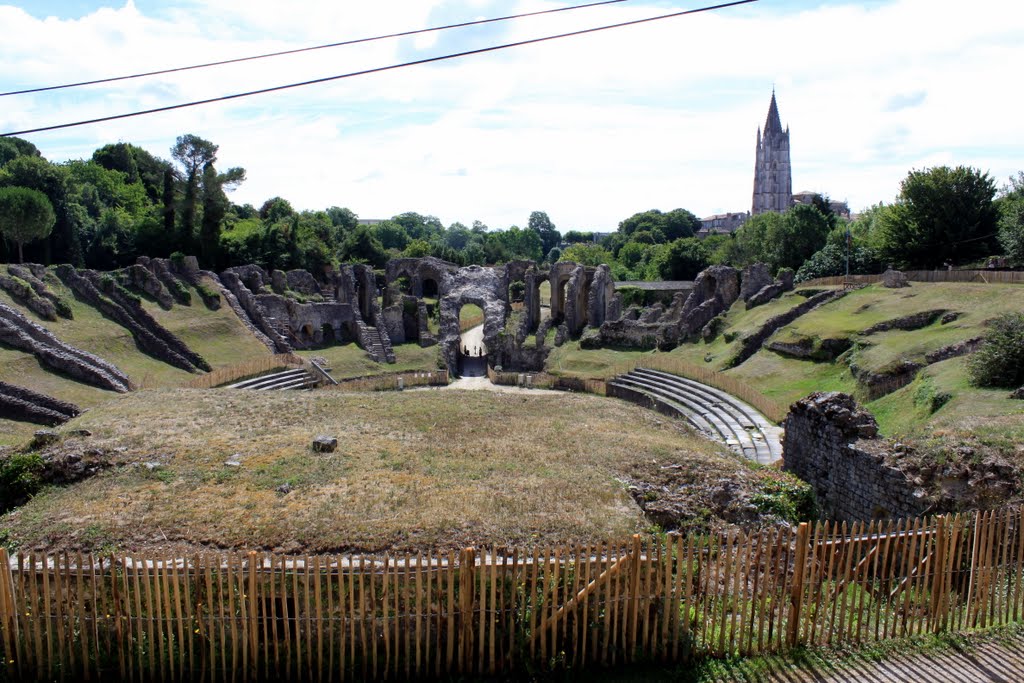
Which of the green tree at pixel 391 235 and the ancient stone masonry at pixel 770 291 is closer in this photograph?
the ancient stone masonry at pixel 770 291

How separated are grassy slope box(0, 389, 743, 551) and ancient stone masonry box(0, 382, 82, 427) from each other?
1738 millimetres

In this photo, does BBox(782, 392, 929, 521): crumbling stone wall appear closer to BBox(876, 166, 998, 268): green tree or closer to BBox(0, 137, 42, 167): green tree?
BBox(876, 166, 998, 268): green tree

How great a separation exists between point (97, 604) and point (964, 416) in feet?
64.6

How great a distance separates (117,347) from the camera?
3647cm

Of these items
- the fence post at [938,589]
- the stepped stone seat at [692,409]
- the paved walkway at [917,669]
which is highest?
the fence post at [938,589]

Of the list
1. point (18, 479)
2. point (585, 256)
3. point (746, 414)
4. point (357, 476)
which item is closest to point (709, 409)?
point (746, 414)

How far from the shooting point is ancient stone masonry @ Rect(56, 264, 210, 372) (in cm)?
3803

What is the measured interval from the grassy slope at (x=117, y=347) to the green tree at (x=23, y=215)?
8.72 m

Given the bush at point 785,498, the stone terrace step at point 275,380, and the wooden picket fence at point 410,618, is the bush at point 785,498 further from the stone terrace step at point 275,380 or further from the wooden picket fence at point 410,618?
the stone terrace step at point 275,380

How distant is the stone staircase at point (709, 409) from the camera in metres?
24.7

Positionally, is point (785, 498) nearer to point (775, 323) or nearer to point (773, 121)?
point (775, 323)

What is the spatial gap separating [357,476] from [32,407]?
16.8 metres

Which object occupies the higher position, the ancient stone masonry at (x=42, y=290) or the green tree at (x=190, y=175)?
the green tree at (x=190, y=175)

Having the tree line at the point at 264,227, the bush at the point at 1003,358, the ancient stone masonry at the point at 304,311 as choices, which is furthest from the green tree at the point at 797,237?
the bush at the point at 1003,358
